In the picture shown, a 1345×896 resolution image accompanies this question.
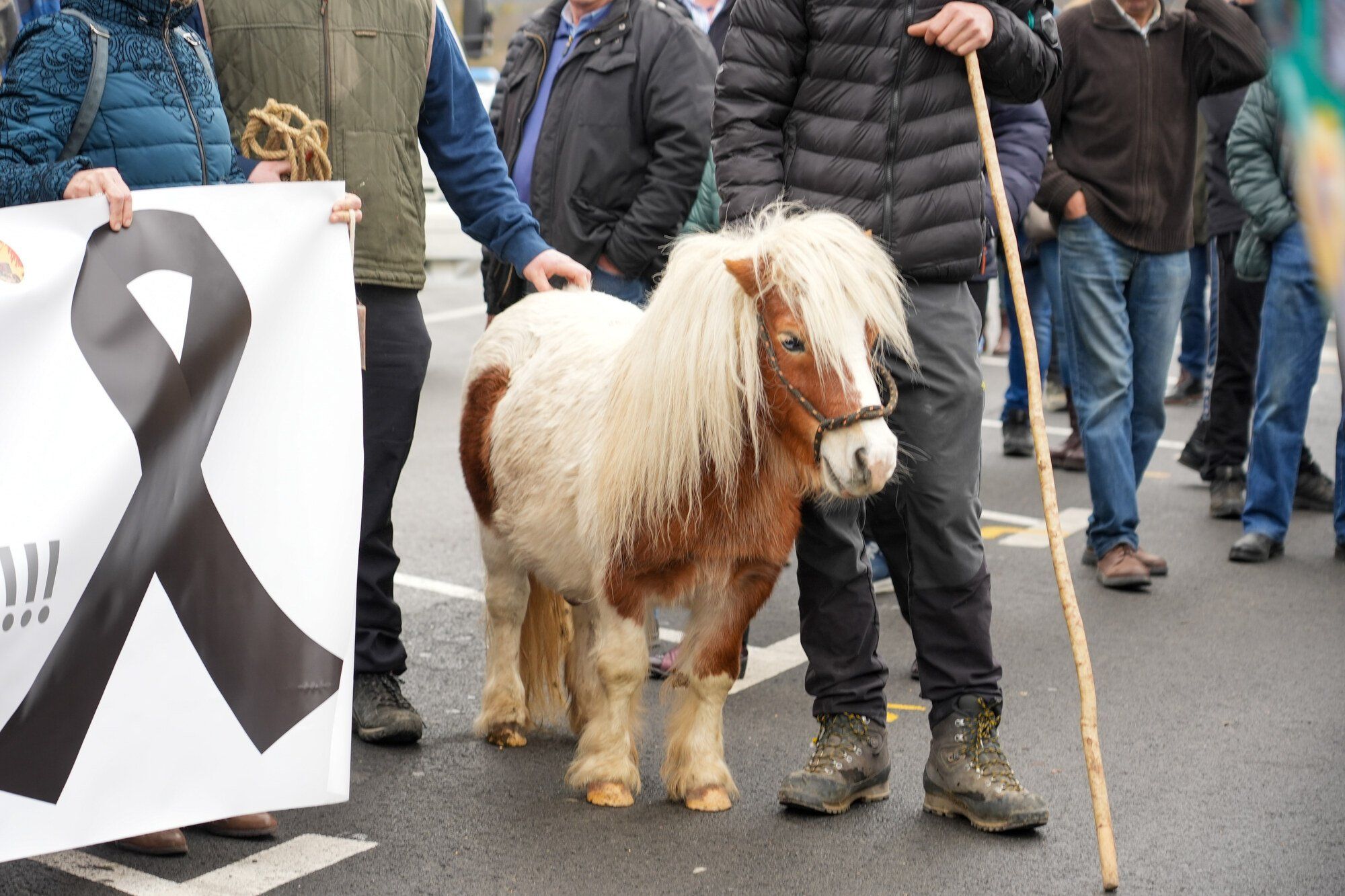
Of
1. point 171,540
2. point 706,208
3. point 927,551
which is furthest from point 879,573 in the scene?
point 171,540

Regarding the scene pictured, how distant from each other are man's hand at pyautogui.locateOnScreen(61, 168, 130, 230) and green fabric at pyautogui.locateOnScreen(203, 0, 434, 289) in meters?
0.92

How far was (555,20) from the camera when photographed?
18.3 ft

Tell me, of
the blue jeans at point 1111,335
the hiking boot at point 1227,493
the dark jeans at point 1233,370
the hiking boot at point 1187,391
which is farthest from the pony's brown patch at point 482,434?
the hiking boot at point 1187,391

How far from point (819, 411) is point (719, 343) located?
0.99 ft

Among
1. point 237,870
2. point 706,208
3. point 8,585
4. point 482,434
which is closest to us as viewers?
point 8,585

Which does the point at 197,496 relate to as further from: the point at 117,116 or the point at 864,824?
the point at 864,824

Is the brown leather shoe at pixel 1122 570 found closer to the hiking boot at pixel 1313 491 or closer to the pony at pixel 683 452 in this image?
the hiking boot at pixel 1313 491

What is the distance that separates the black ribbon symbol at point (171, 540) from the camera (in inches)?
123

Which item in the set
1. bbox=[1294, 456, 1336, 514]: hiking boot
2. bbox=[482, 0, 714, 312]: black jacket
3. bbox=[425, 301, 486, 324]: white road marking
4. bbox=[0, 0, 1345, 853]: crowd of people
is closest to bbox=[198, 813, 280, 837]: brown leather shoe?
bbox=[0, 0, 1345, 853]: crowd of people

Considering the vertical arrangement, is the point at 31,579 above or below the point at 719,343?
below

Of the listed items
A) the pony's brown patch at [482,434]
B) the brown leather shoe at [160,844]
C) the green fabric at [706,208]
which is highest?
the green fabric at [706,208]

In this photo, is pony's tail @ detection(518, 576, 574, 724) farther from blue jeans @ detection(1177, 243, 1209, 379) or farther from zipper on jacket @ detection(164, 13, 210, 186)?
blue jeans @ detection(1177, 243, 1209, 379)

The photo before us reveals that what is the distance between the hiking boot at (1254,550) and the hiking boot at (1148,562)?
1.29ft

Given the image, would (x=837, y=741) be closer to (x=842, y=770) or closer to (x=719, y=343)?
(x=842, y=770)
